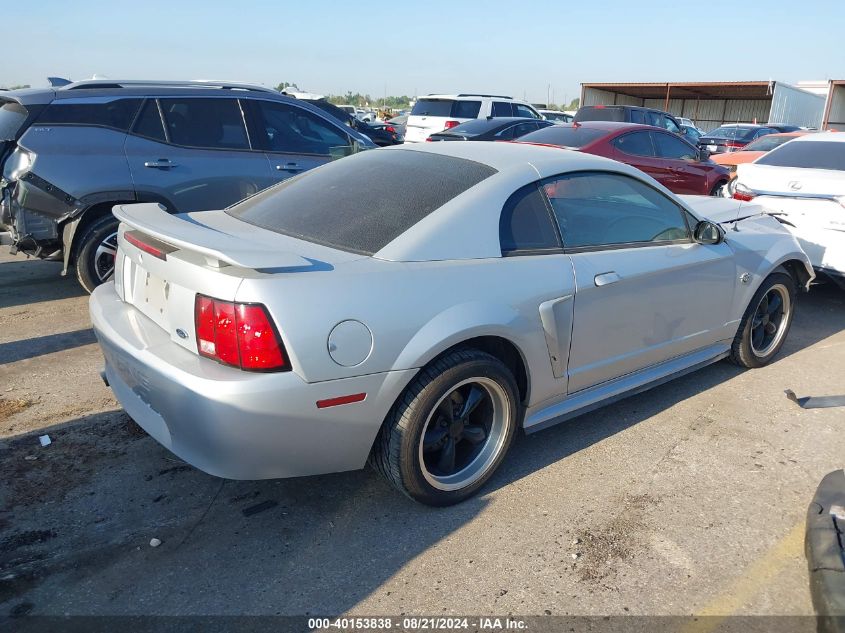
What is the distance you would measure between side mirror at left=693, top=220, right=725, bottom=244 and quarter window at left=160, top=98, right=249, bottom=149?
410cm

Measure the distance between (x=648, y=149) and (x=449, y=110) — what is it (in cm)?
715

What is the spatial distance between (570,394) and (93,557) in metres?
2.26

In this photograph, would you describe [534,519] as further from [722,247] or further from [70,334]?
[70,334]

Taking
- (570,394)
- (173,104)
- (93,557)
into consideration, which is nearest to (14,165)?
(173,104)

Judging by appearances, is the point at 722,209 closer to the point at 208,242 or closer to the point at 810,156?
the point at 810,156

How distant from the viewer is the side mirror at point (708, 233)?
4055 millimetres

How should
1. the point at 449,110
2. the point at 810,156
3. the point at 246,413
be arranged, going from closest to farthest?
the point at 246,413
the point at 810,156
the point at 449,110

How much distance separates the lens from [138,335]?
9.50 ft

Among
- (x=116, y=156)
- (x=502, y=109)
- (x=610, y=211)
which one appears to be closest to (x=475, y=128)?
(x=502, y=109)

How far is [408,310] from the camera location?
2.71 metres

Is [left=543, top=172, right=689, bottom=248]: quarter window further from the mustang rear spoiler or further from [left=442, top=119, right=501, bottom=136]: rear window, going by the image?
[left=442, top=119, right=501, bottom=136]: rear window

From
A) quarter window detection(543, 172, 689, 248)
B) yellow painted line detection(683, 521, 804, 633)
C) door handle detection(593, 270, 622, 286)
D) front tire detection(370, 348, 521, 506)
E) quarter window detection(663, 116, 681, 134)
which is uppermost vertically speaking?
quarter window detection(543, 172, 689, 248)

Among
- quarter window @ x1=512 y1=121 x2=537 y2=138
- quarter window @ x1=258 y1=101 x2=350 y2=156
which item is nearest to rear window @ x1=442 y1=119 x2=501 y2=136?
quarter window @ x1=512 y1=121 x2=537 y2=138

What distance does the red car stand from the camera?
28.9 feet
